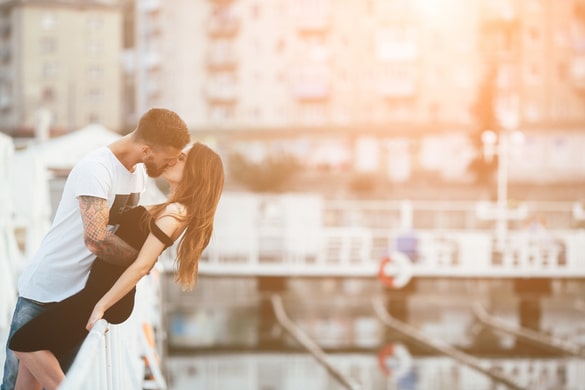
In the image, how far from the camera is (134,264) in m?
4.25

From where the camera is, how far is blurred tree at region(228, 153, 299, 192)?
196 ft

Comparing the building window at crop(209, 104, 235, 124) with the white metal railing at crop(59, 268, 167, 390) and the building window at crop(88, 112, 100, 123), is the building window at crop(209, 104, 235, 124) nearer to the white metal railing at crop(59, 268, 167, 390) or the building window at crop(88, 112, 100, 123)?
the building window at crop(88, 112, 100, 123)

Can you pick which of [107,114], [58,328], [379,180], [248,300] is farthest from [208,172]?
[107,114]

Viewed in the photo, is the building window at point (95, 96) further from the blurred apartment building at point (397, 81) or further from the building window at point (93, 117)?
the blurred apartment building at point (397, 81)

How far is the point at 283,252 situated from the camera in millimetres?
26844

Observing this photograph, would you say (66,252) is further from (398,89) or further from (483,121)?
(398,89)

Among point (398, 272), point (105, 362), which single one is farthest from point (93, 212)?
point (398, 272)

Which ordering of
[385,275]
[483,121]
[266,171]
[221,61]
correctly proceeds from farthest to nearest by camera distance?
[221,61] → [266,171] → [483,121] → [385,275]

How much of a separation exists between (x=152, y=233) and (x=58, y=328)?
0.51m

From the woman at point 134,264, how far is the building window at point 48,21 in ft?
235

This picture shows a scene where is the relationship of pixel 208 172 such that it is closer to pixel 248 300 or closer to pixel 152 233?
pixel 152 233

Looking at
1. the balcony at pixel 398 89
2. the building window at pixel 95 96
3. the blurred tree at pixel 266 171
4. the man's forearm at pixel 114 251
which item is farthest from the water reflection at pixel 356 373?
the building window at pixel 95 96

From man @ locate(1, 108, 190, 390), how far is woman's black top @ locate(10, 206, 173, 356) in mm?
30

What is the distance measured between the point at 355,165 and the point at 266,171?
16.0ft
